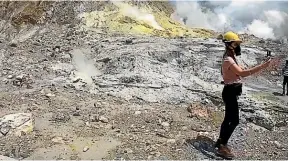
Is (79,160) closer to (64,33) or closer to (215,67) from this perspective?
(215,67)

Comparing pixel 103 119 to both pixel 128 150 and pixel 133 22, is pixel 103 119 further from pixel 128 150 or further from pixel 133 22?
pixel 133 22

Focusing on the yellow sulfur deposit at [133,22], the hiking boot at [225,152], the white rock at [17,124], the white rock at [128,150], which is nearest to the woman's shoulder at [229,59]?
the hiking boot at [225,152]

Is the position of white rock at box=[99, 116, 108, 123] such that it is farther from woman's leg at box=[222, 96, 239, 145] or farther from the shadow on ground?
woman's leg at box=[222, 96, 239, 145]

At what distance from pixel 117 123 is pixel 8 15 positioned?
12416 mm

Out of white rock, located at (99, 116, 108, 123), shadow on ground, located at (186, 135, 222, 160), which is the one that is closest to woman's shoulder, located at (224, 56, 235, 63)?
shadow on ground, located at (186, 135, 222, 160)

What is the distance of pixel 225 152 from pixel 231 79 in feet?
3.06

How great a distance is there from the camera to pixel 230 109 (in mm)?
5402

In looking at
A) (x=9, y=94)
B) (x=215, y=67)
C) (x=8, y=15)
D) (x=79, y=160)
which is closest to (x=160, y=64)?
(x=215, y=67)

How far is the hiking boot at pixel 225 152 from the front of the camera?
552 centimetres

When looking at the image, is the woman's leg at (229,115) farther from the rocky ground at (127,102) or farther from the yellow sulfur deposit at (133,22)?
the yellow sulfur deposit at (133,22)

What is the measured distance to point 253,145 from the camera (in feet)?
19.9

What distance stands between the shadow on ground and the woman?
12 cm

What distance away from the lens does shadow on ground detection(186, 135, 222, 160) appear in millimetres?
5633

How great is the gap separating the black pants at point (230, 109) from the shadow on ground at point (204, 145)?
0.50 feet
